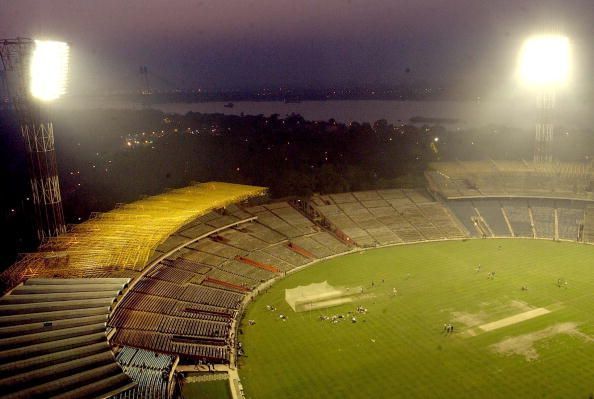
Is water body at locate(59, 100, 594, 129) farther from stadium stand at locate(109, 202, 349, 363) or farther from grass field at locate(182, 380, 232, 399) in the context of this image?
grass field at locate(182, 380, 232, 399)

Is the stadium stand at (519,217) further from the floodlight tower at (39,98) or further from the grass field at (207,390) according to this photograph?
the floodlight tower at (39,98)

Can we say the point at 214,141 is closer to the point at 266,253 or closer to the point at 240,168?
the point at 240,168

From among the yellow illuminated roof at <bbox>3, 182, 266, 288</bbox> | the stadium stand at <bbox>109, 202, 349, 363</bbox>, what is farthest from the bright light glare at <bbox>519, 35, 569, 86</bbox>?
the yellow illuminated roof at <bbox>3, 182, 266, 288</bbox>

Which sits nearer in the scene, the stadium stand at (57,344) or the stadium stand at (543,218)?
the stadium stand at (57,344)

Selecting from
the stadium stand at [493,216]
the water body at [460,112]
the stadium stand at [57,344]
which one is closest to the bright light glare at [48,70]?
the stadium stand at [57,344]

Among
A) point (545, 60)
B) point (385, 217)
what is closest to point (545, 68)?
point (545, 60)

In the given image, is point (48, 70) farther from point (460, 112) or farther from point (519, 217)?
point (460, 112)

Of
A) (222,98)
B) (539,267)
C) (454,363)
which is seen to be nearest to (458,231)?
(539,267)

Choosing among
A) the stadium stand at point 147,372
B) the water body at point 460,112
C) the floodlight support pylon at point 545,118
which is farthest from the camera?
the water body at point 460,112
